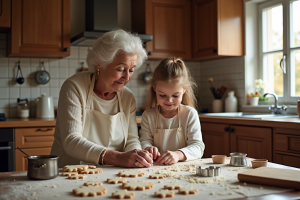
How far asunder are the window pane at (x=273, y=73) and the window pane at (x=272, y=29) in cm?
9

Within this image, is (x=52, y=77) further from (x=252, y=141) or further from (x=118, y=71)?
(x=252, y=141)

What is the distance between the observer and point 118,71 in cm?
178

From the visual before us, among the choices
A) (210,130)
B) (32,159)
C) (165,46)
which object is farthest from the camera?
(165,46)

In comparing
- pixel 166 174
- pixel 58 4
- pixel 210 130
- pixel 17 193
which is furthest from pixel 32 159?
pixel 58 4

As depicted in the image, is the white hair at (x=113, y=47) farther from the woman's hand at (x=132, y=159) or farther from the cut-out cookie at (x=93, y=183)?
the cut-out cookie at (x=93, y=183)

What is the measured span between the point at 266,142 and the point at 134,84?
6.07 feet

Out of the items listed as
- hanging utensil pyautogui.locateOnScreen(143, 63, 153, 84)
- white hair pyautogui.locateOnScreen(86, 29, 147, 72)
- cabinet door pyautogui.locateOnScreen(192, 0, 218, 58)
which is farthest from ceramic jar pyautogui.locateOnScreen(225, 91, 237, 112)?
white hair pyautogui.locateOnScreen(86, 29, 147, 72)

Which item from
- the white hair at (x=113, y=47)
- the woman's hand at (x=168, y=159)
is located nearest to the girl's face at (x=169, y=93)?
the white hair at (x=113, y=47)

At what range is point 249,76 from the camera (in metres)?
3.57

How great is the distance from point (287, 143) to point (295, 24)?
54.8 inches

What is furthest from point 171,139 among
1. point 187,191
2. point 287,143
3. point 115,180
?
point 287,143

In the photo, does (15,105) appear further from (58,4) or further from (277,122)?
(277,122)

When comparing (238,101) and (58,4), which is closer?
(58,4)

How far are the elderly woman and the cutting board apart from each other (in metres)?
0.67
